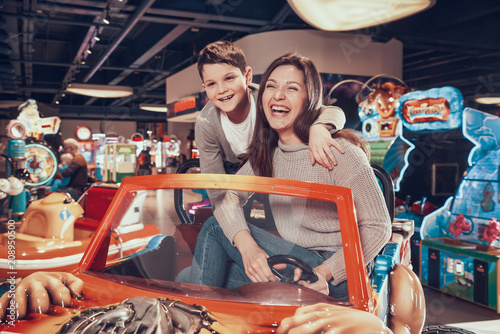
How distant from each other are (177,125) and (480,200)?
1718 centimetres

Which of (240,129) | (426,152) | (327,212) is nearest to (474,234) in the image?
(426,152)

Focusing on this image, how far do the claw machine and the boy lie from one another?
10454 mm

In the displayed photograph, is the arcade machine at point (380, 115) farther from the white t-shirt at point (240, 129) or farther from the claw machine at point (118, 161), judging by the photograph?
the claw machine at point (118, 161)

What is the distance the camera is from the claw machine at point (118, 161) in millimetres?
12523

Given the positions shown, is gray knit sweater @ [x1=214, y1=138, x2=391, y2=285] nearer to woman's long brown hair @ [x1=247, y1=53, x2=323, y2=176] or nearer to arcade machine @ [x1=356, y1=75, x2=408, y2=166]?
woman's long brown hair @ [x1=247, y1=53, x2=323, y2=176]

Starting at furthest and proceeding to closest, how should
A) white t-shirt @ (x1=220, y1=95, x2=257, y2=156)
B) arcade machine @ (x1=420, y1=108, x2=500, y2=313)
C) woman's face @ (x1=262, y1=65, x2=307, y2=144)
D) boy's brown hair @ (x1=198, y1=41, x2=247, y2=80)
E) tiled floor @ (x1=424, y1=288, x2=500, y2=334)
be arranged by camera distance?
arcade machine @ (x1=420, y1=108, x2=500, y2=313)
tiled floor @ (x1=424, y1=288, x2=500, y2=334)
white t-shirt @ (x1=220, y1=95, x2=257, y2=156)
boy's brown hair @ (x1=198, y1=41, x2=247, y2=80)
woman's face @ (x1=262, y1=65, x2=307, y2=144)

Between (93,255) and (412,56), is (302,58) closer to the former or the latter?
(93,255)

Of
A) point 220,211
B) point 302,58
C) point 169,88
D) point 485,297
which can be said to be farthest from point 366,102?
point 169,88

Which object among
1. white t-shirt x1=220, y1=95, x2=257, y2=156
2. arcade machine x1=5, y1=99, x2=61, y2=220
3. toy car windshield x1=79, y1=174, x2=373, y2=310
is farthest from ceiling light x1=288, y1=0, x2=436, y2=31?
arcade machine x1=5, y1=99, x2=61, y2=220

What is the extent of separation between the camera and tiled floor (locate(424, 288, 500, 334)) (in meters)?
3.50

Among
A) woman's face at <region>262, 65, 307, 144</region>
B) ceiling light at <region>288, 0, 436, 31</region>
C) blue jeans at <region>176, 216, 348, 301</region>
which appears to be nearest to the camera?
blue jeans at <region>176, 216, 348, 301</region>

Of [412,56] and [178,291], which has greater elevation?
[412,56]

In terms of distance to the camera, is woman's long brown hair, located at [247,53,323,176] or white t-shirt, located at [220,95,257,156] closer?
woman's long brown hair, located at [247,53,323,176]

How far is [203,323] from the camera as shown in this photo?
1.01 metres
